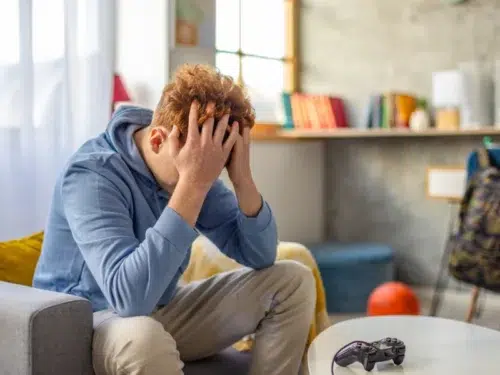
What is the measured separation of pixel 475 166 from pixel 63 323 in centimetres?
209

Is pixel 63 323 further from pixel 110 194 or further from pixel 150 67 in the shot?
pixel 150 67

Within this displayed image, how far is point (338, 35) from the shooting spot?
4.35 metres

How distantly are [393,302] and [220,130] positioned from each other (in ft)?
6.14

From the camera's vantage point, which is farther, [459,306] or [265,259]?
[459,306]

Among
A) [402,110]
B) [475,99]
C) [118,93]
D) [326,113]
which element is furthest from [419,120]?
[118,93]

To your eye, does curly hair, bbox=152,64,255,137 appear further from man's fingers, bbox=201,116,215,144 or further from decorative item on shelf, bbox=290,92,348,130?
decorative item on shelf, bbox=290,92,348,130

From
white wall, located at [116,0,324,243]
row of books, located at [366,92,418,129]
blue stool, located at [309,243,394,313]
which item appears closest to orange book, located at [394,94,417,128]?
row of books, located at [366,92,418,129]

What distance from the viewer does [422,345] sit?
1.52 m

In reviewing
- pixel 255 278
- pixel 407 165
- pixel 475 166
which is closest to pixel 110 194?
pixel 255 278

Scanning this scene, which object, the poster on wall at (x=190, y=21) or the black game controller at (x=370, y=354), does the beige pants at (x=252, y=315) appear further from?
the poster on wall at (x=190, y=21)

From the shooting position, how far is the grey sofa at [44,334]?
4.24 ft

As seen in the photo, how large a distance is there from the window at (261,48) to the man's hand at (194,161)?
7.61ft

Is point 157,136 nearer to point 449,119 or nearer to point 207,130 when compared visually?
point 207,130

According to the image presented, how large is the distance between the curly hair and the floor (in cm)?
208
